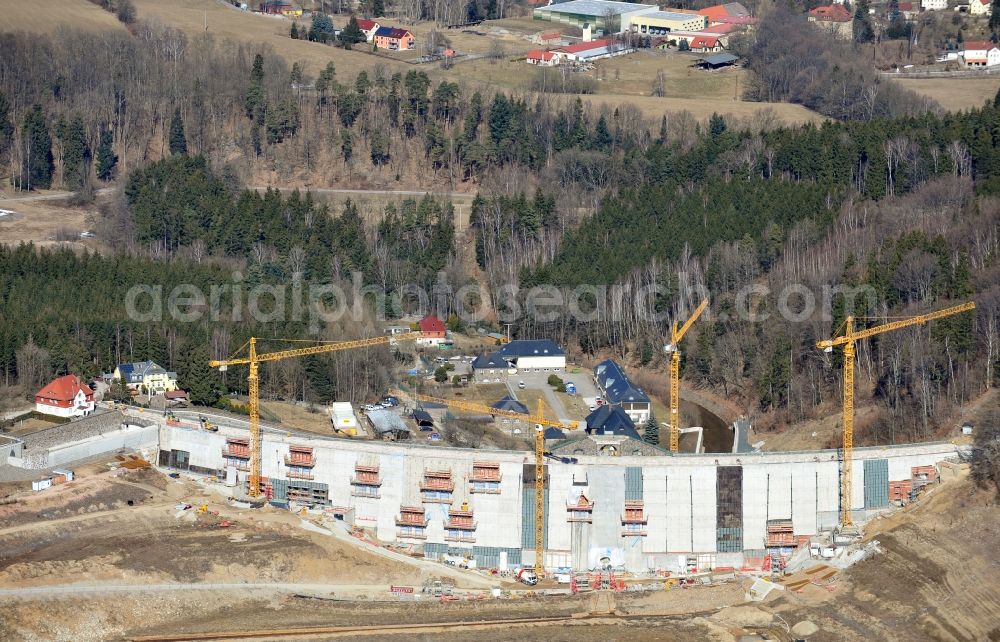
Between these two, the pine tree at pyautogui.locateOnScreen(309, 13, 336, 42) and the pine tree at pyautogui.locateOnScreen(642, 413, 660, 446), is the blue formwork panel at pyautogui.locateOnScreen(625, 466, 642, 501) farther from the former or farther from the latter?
the pine tree at pyautogui.locateOnScreen(309, 13, 336, 42)

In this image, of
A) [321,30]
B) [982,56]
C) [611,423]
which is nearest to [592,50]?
[321,30]

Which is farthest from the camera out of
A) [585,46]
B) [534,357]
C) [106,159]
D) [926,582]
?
[585,46]

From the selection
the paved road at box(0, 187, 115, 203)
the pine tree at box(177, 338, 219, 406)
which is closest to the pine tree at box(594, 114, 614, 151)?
the paved road at box(0, 187, 115, 203)

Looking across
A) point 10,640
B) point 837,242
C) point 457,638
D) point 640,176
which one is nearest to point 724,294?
point 837,242

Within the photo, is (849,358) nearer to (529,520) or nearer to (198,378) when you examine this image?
(529,520)

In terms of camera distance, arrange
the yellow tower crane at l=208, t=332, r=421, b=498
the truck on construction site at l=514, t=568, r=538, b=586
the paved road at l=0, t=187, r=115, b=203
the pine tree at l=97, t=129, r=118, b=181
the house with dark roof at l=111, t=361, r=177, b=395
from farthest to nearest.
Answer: the pine tree at l=97, t=129, r=118, b=181, the paved road at l=0, t=187, r=115, b=203, the house with dark roof at l=111, t=361, r=177, b=395, the yellow tower crane at l=208, t=332, r=421, b=498, the truck on construction site at l=514, t=568, r=538, b=586

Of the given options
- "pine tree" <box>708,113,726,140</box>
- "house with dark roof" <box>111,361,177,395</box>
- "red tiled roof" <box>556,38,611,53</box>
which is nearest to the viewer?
"house with dark roof" <box>111,361,177,395</box>
